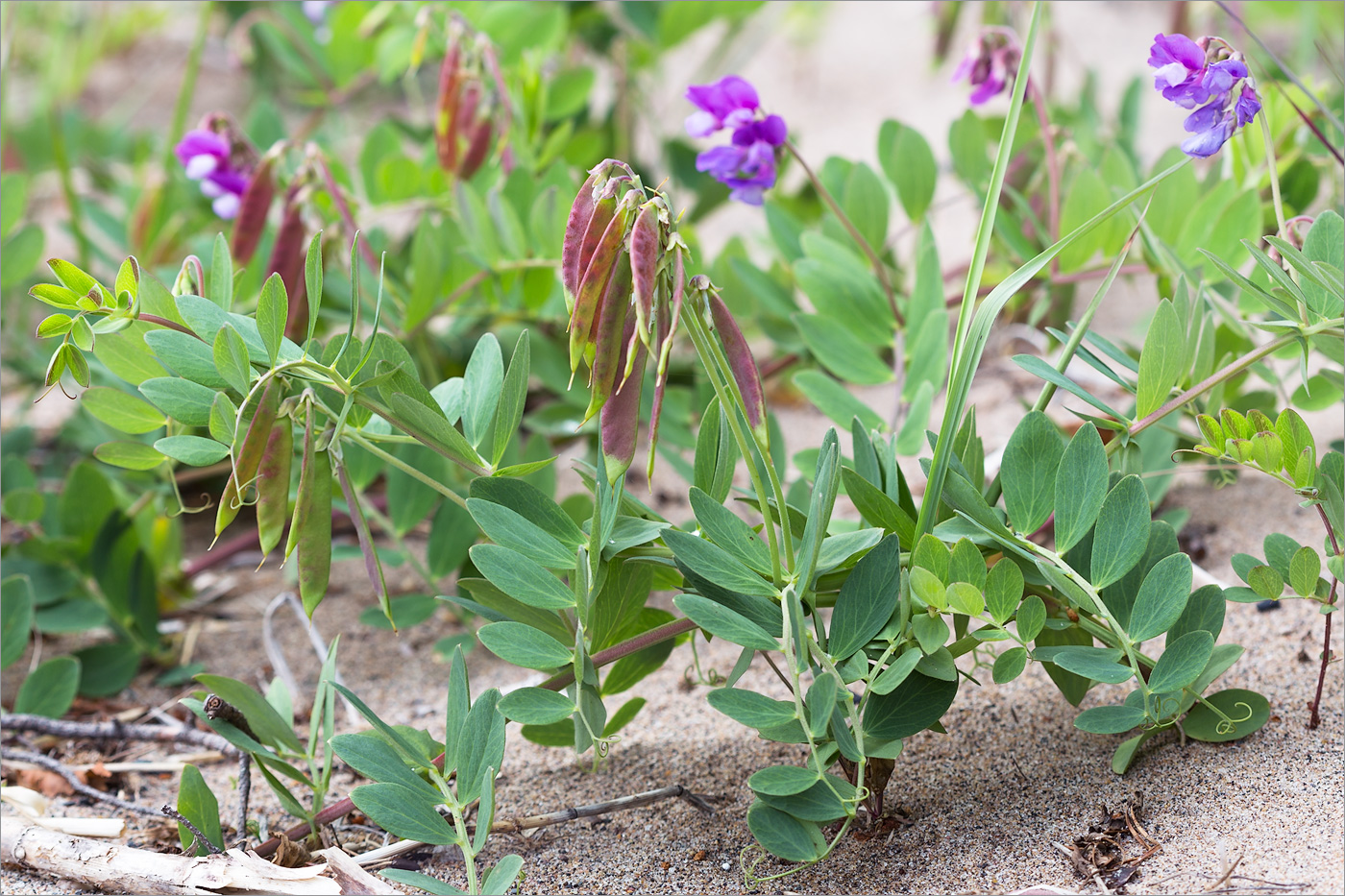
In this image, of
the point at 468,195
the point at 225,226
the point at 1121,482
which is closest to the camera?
the point at 1121,482

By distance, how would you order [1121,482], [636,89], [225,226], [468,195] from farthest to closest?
[636,89] → [225,226] → [468,195] → [1121,482]

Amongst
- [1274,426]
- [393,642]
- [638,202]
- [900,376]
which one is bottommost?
[393,642]

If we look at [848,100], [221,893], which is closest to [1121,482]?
[221,893]

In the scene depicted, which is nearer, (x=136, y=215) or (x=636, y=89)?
(x=136, y=215)

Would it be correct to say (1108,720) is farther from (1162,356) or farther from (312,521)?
(312,521)

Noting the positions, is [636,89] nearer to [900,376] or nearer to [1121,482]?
[900,376]

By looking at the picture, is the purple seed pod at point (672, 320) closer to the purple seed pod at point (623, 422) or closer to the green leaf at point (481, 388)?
the purple seed pod at point (623, 422)

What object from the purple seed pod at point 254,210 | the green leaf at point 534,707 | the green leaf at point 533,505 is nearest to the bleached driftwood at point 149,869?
the green leaf at point 534,707
